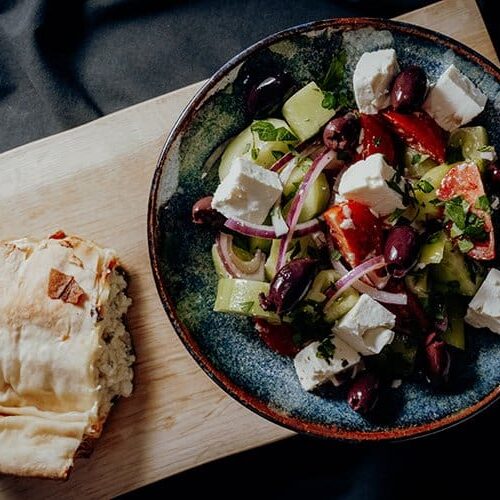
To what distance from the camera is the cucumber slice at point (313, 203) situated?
6.46ft

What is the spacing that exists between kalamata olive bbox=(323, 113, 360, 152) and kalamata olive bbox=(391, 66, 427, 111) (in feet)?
0.38

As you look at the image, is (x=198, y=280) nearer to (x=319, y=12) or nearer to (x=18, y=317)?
(x=18, y=317)

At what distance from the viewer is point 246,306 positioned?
6.41 feet

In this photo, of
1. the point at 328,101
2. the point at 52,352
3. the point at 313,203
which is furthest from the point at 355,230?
the point at 52,352

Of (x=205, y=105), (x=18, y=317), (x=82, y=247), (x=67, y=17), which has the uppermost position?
(x=205, y=105)

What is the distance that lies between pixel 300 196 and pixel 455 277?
435mm

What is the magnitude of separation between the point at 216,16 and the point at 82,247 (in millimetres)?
933

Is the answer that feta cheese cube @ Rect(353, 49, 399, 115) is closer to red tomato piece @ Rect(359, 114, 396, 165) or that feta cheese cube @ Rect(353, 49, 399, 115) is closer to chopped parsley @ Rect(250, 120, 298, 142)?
red tomato piece @ Rect(359, 114, 396, 165)

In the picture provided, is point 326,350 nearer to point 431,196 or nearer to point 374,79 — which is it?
point 431,196

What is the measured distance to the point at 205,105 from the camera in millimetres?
2027

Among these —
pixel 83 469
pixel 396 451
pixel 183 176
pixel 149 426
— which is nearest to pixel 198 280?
pixel 183 176

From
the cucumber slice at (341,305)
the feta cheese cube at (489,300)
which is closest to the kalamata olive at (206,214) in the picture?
the cucumber slice at (341,305)

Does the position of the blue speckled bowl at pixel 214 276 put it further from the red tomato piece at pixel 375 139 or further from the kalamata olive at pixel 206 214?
the red tomato piece at pixel 375 139

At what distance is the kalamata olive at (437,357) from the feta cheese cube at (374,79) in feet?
1.94
